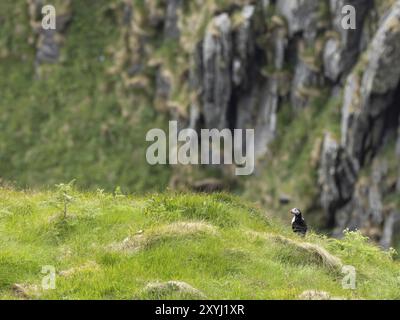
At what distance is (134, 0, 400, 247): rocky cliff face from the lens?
70875 millimetres

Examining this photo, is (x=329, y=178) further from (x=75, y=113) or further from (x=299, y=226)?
(x=299, y=226)

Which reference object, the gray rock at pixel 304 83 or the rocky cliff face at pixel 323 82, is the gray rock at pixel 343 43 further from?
the gray rock at pixel 304 83

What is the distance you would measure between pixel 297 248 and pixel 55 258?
18.6 feet

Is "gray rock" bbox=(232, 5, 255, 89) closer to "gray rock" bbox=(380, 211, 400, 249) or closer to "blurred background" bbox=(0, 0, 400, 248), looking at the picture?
"blurred background" bbox=(0, 0, 400, 248)

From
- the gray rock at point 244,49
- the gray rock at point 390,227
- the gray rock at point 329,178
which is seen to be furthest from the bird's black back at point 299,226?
the gray rock at point 244,49

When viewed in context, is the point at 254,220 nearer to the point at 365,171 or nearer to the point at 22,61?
the point at 365,171

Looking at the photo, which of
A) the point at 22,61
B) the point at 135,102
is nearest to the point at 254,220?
the point at 135,102

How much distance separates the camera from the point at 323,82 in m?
85.7

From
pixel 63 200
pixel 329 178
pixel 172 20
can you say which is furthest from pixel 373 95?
pixel 63 200

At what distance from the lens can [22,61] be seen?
113625mm

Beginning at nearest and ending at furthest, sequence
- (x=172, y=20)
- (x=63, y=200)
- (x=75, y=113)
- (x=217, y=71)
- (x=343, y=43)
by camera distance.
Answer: (x=63, y=200) → (x=343, y=43) → (x=217, y=71) → (x=172, y=20) → (x=75, y=113)

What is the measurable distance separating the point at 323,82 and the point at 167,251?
235 ft

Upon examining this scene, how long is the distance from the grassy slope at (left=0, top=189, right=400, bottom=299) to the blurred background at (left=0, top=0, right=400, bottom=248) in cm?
5066

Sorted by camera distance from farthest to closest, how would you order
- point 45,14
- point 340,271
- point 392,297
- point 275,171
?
point 45,14 < point 275,171 < point 340,271 < point 392,297
